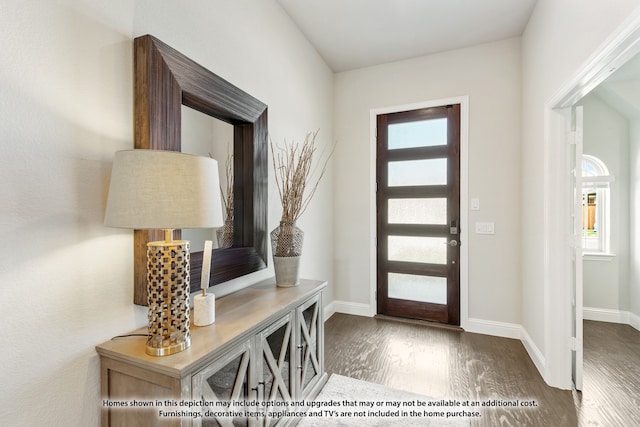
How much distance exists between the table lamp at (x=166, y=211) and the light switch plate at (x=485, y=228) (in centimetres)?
271

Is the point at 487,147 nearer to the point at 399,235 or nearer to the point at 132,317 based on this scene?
the point at 399,235

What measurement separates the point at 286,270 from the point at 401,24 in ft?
7.79

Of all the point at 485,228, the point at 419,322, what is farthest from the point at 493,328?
the point at 485,228

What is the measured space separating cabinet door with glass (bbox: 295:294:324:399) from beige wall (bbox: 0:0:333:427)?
827 millimetres

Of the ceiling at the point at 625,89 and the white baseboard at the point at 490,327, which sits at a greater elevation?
the ceiling at the point at 625,89

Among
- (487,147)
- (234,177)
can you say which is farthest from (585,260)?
(234,177)

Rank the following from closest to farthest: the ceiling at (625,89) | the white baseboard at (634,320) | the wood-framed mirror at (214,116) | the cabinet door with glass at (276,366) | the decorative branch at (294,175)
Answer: the wood-framed mirror at (214,116) < the cabinet door with glass at (276,366) < the decorative branch at (294,175) < the ceiling at (625,89) < the white baseboard at (634,320)

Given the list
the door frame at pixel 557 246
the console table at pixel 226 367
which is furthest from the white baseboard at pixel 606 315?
the console table at pixel 226 367

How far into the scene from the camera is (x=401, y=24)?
2.62 m

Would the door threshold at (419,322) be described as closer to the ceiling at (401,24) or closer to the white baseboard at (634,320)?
the white baseboard at (634,320)

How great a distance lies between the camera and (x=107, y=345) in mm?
1110

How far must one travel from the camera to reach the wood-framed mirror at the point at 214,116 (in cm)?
125

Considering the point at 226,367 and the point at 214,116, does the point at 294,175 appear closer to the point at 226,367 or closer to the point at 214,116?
the point at 214,116

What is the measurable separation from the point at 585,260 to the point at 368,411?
3.02m
